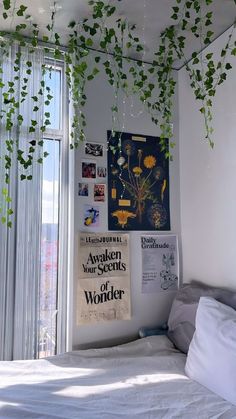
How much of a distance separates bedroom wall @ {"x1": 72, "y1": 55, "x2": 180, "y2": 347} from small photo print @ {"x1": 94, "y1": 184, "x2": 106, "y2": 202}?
42 mm

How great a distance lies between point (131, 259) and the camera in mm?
2113

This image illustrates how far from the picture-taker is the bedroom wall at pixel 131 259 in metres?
1.98

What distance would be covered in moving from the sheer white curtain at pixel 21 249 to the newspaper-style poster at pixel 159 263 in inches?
27.4

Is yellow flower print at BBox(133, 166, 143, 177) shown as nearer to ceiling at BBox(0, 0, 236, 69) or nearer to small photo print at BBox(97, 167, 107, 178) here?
small photo print at BBox(97, 167, 107, 178)

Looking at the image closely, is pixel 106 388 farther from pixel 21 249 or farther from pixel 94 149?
pixel 94 149

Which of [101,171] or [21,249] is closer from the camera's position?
[21,249]

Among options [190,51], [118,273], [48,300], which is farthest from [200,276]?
[190,51]

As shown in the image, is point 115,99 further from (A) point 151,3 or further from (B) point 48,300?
(B) point 48,300

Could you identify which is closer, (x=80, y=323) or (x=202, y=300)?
(x=202, y=300)

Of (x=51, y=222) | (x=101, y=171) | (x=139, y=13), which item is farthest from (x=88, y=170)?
(x=139, y=13)

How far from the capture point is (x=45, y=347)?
1.94 meters

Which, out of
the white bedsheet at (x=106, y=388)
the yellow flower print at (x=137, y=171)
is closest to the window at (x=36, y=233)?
the white bedsheet at (x=106, y=388)

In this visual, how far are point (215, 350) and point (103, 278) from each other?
32.1 inches

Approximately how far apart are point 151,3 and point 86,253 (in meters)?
1.42
